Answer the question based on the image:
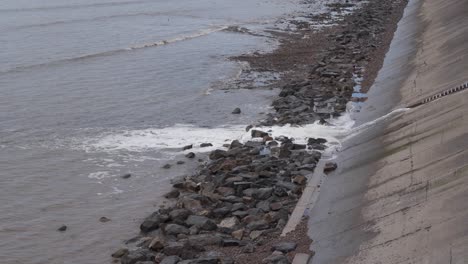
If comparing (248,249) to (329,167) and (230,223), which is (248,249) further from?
(329,167)

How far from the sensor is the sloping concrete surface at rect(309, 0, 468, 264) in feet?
30.0

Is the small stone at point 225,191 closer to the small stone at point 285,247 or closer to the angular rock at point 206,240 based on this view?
the angular rock at point 206,240

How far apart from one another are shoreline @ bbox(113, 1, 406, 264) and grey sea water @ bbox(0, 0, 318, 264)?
0.83m

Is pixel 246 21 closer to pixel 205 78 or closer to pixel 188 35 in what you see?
pixel 188 35

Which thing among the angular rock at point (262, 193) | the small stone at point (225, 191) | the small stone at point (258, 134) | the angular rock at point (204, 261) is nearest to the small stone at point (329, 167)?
the angular rock at point (262, 193)

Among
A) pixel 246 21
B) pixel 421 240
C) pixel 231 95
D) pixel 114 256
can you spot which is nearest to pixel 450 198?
pixel 421 240

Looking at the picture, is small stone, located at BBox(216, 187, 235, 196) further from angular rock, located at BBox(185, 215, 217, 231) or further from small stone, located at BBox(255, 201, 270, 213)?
angular rock, located at BBox(185, 215, 217, 231)

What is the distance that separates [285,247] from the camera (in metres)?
10.7

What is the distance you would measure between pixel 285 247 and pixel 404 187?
2551 millimetres

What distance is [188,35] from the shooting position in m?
42.5

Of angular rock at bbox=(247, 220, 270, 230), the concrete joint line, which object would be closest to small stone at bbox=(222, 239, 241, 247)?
angular rock at bbox=(247, 220, 270, 230)

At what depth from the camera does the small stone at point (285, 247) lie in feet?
34.8

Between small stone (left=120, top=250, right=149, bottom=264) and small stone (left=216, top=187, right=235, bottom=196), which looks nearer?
small stone (left=120, top=250, right=149, bottom=264)

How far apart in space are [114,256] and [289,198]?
399 centimetres
